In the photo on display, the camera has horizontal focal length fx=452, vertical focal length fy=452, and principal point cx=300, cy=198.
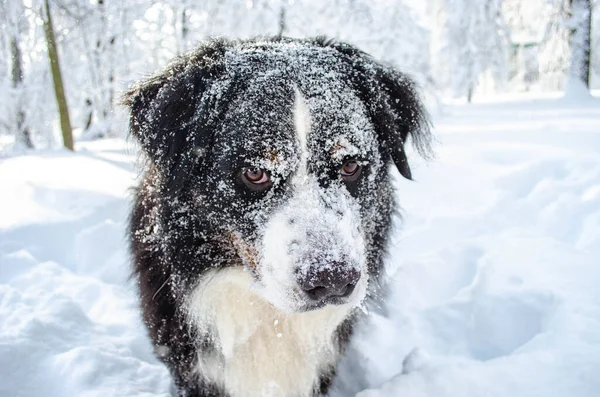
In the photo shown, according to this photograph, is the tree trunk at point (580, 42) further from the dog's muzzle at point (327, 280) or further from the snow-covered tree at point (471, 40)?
the dog's muzzle at point (327, 280)

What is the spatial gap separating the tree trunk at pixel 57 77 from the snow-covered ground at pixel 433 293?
4.52 m

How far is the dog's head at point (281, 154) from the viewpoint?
1.70m

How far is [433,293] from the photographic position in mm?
3250

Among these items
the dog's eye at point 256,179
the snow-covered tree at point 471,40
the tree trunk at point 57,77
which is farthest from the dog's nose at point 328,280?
the snow-covered tree at point 471,40

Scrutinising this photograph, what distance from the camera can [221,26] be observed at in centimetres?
986

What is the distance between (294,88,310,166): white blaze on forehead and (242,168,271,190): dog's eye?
17cm

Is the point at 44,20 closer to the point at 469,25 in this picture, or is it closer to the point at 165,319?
the point at 165,319

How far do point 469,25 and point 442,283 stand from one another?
1997cm

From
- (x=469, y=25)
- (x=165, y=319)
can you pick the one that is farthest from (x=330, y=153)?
(x=469, y=25)

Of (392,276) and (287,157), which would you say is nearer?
(287,157)

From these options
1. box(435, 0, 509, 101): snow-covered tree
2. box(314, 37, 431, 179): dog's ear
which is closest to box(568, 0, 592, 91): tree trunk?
box(435, 0, 509, 101): snow-covered tree

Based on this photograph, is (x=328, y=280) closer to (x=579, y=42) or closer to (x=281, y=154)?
(x=281, y=154)

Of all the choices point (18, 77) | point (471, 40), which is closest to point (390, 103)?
point (18, 77)

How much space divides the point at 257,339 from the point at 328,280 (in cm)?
88
